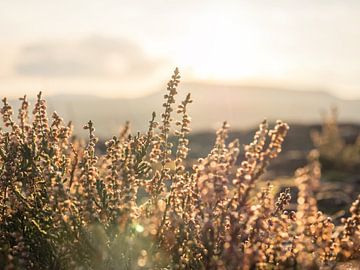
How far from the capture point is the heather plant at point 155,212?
11.3 feet

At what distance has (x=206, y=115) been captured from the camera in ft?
528

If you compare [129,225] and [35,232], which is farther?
[35,232]

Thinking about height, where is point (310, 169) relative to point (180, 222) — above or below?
above

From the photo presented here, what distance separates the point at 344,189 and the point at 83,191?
376 inches

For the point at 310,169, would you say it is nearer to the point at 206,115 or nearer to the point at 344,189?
the point at 344,189

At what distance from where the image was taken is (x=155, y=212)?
353 cm

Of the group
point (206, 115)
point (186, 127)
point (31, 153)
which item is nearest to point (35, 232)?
point (31, 153)

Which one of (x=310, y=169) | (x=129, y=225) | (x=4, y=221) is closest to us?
(x=310, y=169)

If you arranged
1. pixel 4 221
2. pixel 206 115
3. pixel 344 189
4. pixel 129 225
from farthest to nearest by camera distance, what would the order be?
pixel 206 115
pixel 344 189
pixel 4 221
pixel 129 225

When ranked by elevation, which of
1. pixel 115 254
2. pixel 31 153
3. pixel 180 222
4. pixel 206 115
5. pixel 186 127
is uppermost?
pixel 206 115

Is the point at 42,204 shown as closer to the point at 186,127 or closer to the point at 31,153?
the point at 31,153

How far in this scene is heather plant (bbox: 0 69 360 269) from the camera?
345 cm

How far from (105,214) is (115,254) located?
0.53 meters

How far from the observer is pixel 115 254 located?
3619 mm
